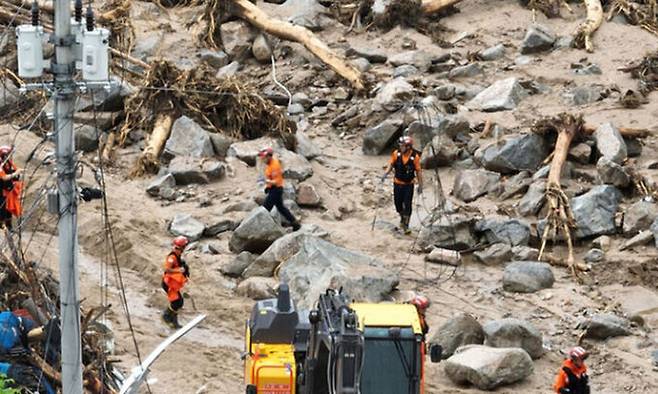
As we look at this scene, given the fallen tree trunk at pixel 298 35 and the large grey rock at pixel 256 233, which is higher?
the fallen tree trunk at pixel 298 35

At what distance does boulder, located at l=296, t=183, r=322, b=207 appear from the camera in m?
20.0

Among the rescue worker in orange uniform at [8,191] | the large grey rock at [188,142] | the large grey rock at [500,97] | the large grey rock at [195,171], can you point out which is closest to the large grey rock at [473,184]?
the large grey rock at [500,97]

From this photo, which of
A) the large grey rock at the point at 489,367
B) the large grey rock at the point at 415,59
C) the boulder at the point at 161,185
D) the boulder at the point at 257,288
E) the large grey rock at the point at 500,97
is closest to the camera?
the large grey rock at the point at 489,367

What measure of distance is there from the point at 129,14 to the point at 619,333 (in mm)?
14577

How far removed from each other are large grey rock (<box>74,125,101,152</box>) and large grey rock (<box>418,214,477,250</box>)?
5.97 meters

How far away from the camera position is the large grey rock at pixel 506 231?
1875cm

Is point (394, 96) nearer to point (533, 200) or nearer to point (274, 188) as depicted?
point (533, 200)

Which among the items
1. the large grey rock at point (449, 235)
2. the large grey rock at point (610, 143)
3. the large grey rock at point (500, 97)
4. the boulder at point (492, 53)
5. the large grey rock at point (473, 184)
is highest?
the boulder at point (492, 53)

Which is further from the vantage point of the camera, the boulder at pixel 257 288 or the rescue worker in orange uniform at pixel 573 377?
the boulder at pixel 257 288

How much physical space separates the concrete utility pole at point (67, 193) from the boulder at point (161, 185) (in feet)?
31.4

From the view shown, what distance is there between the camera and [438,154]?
21406 mm

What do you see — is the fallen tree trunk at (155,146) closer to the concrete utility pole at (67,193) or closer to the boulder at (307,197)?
the boulder at (307,197)

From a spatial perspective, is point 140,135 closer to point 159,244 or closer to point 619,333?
point 159,244

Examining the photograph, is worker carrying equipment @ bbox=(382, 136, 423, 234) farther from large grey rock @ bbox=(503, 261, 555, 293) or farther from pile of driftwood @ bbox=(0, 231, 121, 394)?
pile of driftwood @ bbox=(0, 231, 121, 394)
